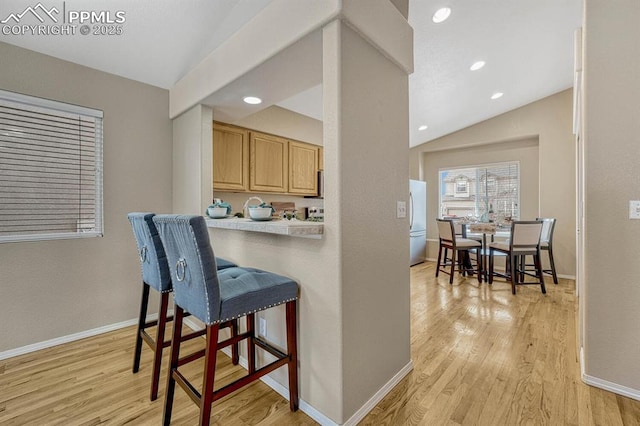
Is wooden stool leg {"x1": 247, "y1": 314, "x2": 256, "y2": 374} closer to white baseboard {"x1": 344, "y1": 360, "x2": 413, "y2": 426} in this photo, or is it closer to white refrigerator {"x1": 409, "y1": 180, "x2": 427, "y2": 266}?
white baseboard {"x1": 344, "y1": 360, "x2": 413, "y2": 426}

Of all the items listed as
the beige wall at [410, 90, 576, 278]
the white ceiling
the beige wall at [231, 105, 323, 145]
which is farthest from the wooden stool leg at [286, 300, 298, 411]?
the beige wall at [410, 90, 576, 278]

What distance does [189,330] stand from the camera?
2.79 metres

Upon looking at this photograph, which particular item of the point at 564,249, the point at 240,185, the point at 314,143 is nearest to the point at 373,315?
the point at 240,185

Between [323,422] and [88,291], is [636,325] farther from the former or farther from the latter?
[88,291]

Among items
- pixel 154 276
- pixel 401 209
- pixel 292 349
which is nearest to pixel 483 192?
pixel 401 209

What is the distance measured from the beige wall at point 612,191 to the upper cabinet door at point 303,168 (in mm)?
3036

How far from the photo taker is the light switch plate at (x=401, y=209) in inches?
76.9

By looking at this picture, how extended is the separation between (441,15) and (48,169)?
3636 millimetres

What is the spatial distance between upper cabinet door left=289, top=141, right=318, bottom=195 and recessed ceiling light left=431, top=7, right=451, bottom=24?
217 centimetres

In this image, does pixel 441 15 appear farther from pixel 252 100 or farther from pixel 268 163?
pixel 268 163

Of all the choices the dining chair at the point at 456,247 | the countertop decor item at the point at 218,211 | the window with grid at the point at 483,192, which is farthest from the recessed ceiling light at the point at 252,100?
the window with grid at the point at 483,192

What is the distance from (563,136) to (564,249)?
6.02 ft

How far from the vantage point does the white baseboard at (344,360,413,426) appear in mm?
1561

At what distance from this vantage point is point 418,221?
5656 mm
